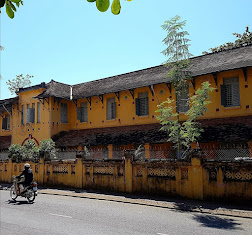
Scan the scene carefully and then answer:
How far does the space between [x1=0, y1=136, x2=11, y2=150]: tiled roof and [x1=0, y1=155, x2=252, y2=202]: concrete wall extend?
1195 centimetres

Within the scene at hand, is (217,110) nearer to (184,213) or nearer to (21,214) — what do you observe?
(184,213)

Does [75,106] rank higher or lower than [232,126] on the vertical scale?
higher

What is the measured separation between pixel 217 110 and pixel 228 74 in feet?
8.18

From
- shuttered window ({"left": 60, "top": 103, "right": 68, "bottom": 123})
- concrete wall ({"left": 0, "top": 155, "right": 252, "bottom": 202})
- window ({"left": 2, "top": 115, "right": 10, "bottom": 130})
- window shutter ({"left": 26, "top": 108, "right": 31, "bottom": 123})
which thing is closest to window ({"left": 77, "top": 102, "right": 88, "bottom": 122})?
shuttered window ({"left": 60, "top": 103, "right": 68, "bottom": 123})

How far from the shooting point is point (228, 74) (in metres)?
17.6

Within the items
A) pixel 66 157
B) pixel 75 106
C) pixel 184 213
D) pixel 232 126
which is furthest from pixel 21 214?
pixel 75 106

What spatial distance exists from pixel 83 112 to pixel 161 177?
14.6 m

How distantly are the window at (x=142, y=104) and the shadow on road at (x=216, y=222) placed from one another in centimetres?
1298

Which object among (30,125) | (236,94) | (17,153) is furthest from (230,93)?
(30,125)

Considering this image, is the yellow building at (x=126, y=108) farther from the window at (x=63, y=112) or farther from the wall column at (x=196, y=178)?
the wall column at (x=196, y=178)

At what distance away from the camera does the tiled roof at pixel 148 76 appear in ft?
58.0

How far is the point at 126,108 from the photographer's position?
73.4 ft

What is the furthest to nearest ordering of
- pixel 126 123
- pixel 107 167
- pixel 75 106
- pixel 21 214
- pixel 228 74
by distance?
pixel 75 106
pixel 126 123
pixel 228 74
pixel 107 167
pixel 21 214

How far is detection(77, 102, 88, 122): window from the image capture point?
82.6ft
